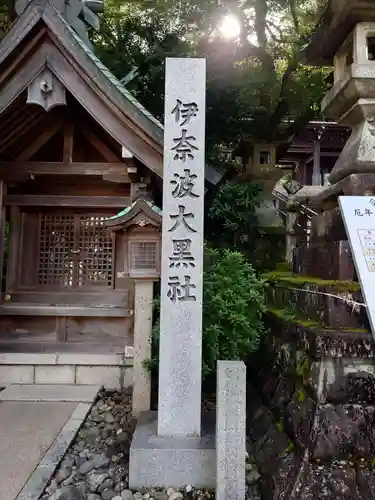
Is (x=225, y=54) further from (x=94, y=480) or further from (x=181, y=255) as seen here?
(x=94, y=480)

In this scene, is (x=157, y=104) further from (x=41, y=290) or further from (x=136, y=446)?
(x=136, y=446)

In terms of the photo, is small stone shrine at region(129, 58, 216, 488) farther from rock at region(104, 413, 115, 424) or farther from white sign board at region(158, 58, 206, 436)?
rock at region(104, 413, 115, 424)

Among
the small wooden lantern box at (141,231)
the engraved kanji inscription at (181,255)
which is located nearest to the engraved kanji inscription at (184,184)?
the engraved kanji inscription at (181,255)

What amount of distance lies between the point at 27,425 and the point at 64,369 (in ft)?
4.64

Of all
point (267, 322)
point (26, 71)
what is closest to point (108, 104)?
point (26, 71)

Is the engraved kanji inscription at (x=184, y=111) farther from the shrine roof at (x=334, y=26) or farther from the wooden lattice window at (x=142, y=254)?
the shrine roof at (x=334, y=26)

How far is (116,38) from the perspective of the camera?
9.73 m

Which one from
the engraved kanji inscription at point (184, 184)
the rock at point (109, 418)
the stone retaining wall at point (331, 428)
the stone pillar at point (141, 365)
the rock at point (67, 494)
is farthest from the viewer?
the rock at point (109, 418)

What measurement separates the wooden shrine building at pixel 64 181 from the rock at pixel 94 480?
7.95 ft

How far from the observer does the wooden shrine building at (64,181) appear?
4.87 m

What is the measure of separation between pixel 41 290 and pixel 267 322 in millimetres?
3533

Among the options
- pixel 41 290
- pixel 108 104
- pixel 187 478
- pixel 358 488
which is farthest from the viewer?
pixel 41 290

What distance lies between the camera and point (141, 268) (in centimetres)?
448

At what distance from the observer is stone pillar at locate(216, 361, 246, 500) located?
9.44 feet
